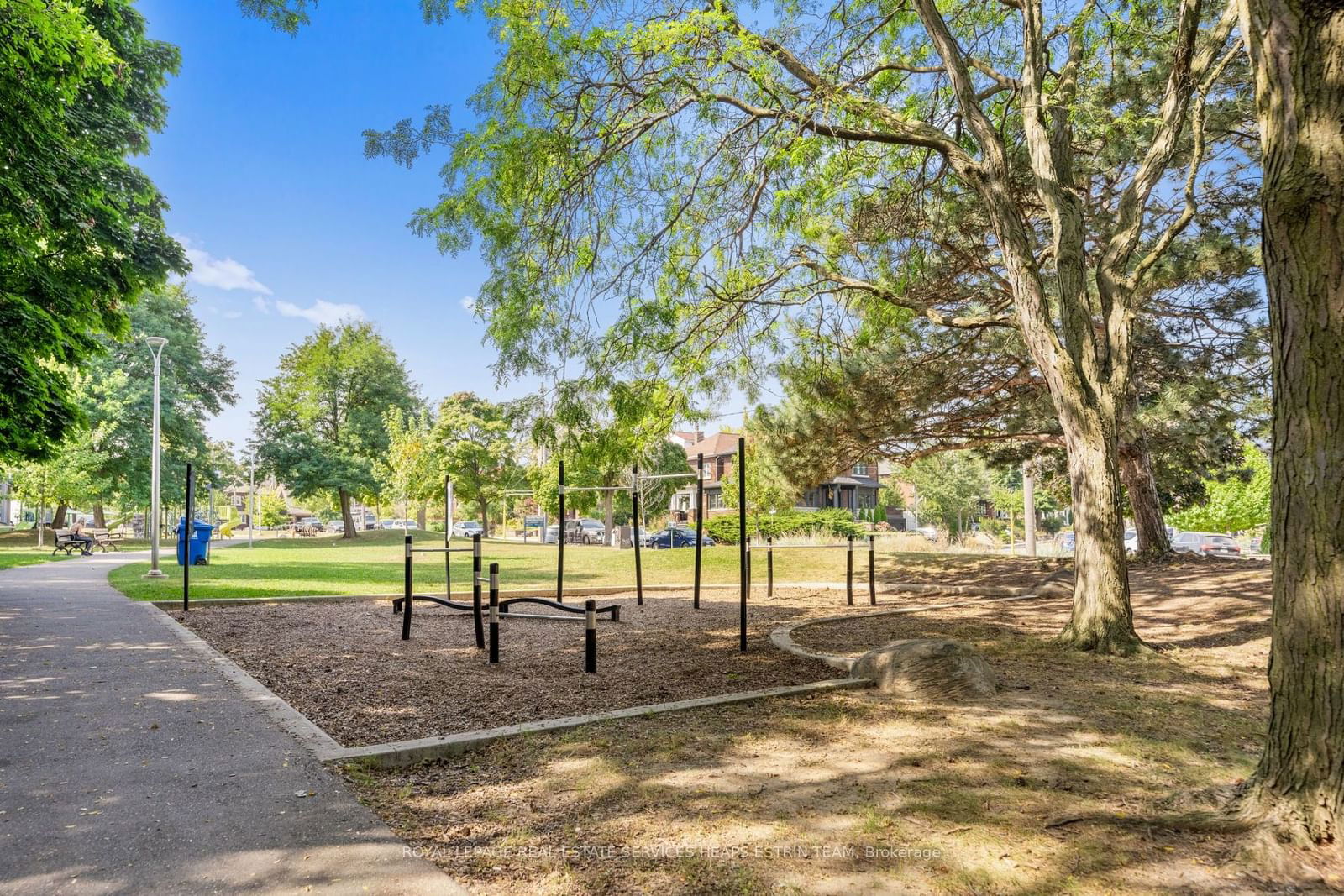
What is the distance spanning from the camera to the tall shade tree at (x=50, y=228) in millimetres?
7352

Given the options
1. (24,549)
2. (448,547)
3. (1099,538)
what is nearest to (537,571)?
(448,547)

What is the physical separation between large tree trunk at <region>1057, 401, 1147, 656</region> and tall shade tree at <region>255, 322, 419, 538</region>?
40.5 m

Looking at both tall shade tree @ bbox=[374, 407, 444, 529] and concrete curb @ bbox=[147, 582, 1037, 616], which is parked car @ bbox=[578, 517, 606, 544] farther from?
concrete curb @ bbox=[147, 582, 1037, 616]

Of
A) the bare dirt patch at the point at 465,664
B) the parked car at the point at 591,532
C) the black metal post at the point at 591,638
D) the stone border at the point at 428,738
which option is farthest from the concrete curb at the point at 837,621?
the parked car at the point at 591,532

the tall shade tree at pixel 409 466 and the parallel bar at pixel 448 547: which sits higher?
the tall shade tree at pixel 409 466

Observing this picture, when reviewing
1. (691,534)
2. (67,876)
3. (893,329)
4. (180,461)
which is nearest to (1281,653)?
(67,876)

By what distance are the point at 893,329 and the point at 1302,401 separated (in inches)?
365

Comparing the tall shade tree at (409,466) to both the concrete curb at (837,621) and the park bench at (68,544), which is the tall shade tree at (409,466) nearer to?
the park bench at (68,544)

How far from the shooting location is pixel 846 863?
278 cm

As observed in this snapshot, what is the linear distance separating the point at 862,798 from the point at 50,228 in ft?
35.5

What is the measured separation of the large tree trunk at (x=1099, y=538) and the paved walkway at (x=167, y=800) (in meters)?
6.46

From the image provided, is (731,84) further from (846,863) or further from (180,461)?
(180,461)

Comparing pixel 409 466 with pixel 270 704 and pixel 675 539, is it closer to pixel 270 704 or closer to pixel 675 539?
pixel 675 539

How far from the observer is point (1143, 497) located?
15336 mm
